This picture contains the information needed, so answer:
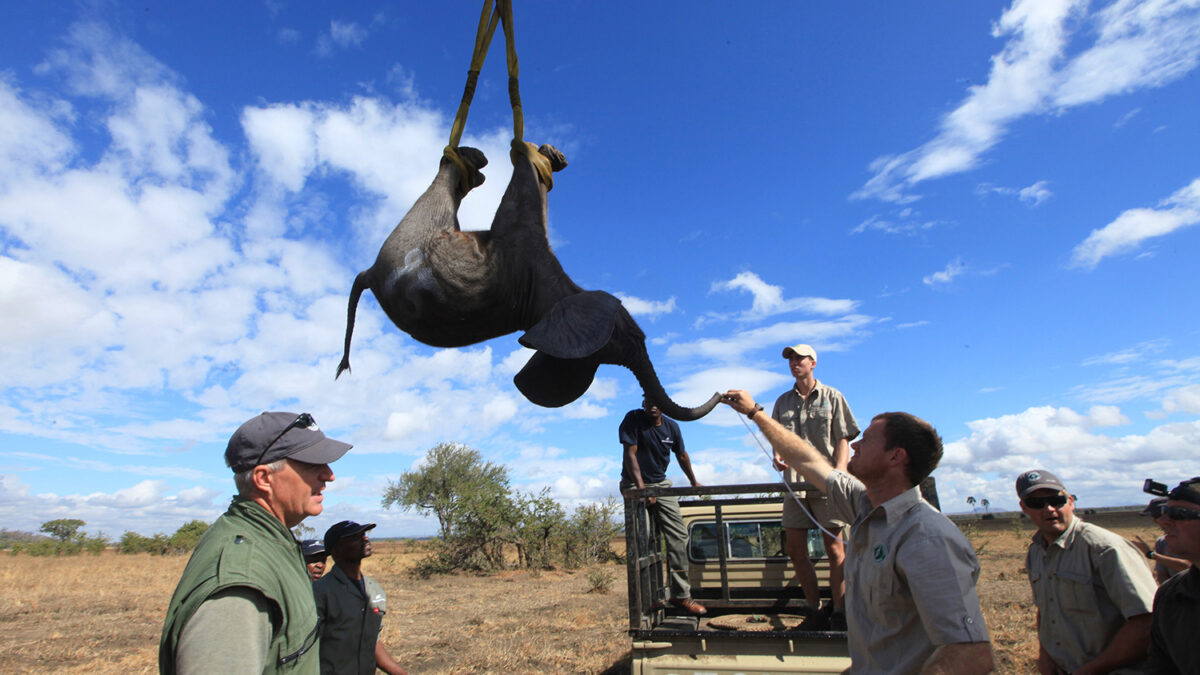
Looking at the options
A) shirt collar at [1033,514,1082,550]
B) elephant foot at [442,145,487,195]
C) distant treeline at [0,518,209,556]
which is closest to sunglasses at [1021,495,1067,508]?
shirt collar at [1033,514,1082,550]

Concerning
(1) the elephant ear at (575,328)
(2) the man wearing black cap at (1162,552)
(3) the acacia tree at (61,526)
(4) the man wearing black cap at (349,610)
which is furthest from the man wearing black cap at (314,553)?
(3) the acacia tree at (61,526)

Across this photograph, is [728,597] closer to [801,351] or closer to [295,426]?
[801,351]

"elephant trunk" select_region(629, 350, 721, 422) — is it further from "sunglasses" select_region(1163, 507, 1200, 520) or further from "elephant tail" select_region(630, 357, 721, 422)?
"sunglasses" select_region(1163, 507, 1200, 520)

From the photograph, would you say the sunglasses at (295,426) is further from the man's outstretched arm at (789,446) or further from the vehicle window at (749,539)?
the vehicle window at (749,539)

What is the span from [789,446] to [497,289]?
70.8 inches

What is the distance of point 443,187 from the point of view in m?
2.85

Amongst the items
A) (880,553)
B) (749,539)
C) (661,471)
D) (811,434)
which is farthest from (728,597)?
(880,553)

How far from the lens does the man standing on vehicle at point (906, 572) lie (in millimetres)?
2143

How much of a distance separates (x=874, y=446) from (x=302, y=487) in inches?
83.1

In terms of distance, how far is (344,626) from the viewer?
4043mm

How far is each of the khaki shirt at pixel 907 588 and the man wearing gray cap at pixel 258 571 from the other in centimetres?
190

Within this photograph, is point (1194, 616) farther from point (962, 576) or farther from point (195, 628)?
point (195, 628)

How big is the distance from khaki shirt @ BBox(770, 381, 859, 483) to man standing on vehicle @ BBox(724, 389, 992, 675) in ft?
8.57

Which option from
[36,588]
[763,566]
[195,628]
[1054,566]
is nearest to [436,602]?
[763,566]
